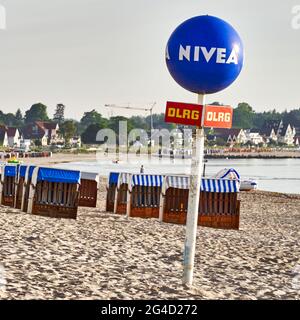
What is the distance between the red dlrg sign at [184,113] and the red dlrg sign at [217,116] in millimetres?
94

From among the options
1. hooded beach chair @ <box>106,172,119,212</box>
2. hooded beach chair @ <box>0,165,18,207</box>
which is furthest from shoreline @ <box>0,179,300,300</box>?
hooded beach chair @ <box>106,172,119,212</box>

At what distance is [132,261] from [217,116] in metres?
3.42

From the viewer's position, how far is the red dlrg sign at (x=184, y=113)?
8.23m

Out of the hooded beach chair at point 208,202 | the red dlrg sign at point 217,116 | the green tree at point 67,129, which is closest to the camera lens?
the red dlrg sign at point 217,116

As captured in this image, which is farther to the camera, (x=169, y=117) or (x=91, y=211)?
(x=91, y=211)

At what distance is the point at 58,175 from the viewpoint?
642 inches

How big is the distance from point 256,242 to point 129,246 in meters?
3.57

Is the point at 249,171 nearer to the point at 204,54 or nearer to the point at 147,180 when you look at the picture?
the point at 147,180

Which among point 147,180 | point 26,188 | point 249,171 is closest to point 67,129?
point 249,171

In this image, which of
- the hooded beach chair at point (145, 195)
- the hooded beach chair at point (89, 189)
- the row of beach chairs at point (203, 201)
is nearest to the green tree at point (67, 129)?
the hooded beach chair at point (89, 189)

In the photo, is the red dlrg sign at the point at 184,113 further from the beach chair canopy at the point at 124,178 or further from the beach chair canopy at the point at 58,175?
the beach chair canopy at the point at 124,178
